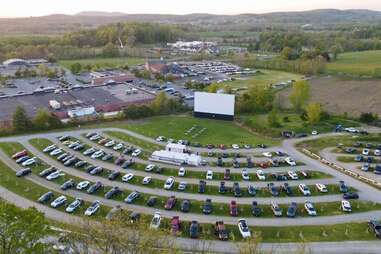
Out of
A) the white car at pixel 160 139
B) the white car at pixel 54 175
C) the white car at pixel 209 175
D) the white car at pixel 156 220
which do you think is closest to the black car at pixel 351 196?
the white car at pixel 209 175

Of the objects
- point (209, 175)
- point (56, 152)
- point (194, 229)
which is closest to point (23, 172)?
point (56, 152)

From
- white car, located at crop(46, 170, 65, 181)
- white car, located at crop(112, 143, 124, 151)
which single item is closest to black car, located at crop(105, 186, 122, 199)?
white car, located at crop(46, 170, 65, 181)

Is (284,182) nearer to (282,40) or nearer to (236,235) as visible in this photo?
(236,235)

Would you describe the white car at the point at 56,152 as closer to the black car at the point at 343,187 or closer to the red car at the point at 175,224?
the red car at the point at 175,224

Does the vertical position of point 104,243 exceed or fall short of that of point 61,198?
it exceeds it

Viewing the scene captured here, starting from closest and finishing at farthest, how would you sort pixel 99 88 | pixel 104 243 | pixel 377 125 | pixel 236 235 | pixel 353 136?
pixel 104 243 → pixel 236 235 → pixel 353 136 → pixel 377 125 → pixel 99 88

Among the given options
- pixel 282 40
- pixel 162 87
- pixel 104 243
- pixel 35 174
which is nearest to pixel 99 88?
pixel 162 87
